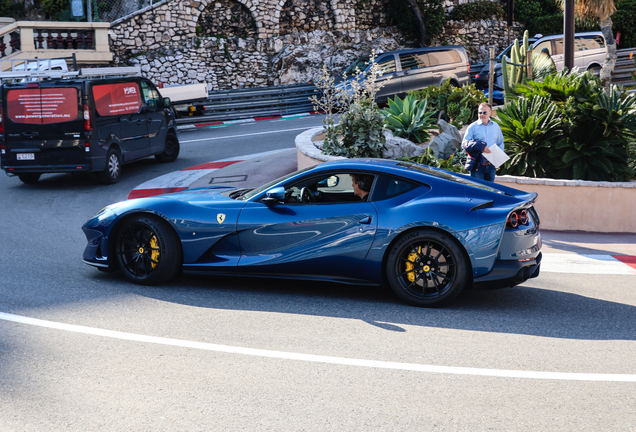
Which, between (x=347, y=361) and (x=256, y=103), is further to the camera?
(x=256, y=103)

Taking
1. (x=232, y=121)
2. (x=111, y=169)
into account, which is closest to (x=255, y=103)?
(x=232, y=121)

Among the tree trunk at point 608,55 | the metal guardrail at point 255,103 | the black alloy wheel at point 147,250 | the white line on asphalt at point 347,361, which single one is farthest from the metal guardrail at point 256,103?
the white line on asphalt at point 347,361

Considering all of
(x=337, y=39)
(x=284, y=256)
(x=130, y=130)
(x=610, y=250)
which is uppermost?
(x=337, y=39)

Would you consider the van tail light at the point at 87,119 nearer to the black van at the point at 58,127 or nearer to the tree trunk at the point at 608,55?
the black van at the point at 58,127

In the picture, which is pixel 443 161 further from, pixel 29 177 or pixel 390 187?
pixel 29 177

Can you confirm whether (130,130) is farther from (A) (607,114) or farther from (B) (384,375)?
(B) (384,375)

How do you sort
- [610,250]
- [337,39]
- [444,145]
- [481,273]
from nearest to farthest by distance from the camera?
[481,273]
[610,250]
[444,145]
[337,39]

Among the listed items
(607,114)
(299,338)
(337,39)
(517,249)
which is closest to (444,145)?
(607,114)

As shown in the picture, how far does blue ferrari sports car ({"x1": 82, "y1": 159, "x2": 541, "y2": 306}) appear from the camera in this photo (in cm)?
591

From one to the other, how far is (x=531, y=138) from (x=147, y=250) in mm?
6387

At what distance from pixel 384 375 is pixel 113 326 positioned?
233 cm

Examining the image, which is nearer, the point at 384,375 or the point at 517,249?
the point at 384,375

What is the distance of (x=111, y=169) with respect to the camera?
42.5ft

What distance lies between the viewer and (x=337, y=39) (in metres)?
30.9
